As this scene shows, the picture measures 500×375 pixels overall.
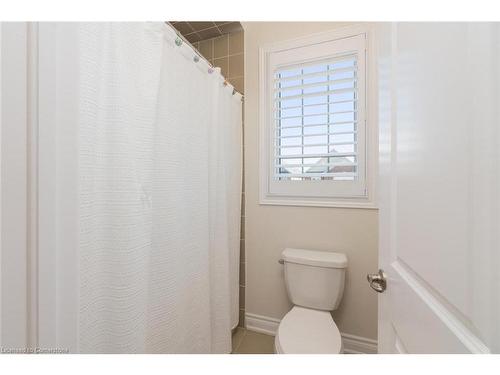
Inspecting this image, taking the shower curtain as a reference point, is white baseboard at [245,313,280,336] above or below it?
below

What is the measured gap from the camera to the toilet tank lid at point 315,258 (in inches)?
48.3

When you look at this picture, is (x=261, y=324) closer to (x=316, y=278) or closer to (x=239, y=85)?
(x=316, y=278)

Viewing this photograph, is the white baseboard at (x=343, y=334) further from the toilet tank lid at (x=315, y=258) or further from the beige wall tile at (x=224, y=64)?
the beige wall tile at (x=224, y=64)

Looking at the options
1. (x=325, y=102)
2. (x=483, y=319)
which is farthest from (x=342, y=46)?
(x=483, y=319)

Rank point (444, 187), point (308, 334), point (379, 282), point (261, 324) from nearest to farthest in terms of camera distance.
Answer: point (444, 187) → point (379, 282) → point (308, 334) → point (261, 324)

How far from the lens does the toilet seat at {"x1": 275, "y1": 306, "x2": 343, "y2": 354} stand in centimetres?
91

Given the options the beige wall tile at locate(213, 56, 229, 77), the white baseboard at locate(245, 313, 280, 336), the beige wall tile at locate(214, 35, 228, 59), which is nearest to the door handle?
the white baseboard at locate(245, 313, 280, 336)

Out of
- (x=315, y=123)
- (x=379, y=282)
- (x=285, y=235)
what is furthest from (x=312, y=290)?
(x=315, y=123)

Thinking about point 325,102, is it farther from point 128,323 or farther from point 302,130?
point 128,323

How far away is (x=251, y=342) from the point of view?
4.71 feet

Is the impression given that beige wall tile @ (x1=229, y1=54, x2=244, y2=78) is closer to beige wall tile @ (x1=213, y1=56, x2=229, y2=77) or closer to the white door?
beige wall tile @ (x1=213, y1=56, x2=229, y2=77)

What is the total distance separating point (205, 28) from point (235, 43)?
9.0 inches

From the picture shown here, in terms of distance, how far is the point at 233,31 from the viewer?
1584 mm

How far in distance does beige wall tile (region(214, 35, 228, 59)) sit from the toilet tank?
1541mm
